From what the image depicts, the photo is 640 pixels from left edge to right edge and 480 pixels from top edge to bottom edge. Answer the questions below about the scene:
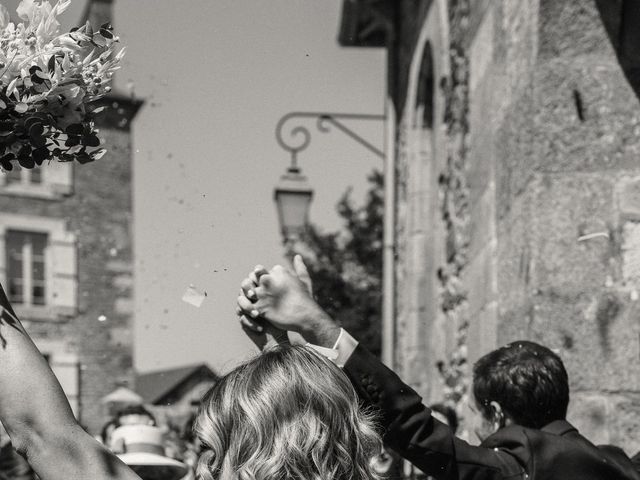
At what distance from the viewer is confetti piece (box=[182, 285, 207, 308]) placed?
105 inches

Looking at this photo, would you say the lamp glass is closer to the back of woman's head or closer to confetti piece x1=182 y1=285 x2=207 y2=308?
confetti piece x1=182 y1=285 x2=207 y2=308

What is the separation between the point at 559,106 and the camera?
4289mm

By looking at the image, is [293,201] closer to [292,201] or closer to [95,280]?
[292,201]

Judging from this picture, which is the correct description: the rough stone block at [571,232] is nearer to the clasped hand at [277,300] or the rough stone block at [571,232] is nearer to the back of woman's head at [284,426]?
the clasped hand at [277,300]

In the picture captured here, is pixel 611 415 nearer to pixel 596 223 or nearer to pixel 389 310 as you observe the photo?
pixel 596 223

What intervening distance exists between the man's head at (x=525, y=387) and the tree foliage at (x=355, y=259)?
2049cm

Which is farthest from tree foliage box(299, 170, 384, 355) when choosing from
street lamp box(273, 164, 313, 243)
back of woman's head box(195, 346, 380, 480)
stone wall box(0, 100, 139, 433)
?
back of woman's head box(195, 346, 380, 480)

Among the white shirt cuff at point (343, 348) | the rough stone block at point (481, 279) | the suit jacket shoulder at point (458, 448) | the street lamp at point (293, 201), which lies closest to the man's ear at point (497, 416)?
the suit jacket shoulder at point (458, 448)

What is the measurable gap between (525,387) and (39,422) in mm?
1590

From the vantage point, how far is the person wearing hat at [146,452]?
5.01m

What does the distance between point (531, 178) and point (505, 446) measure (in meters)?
1.58

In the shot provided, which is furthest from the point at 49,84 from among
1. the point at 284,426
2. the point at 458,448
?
the point at 458,448

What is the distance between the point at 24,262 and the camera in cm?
2598

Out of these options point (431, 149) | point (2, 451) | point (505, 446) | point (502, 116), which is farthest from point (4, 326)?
point (431, 149)
